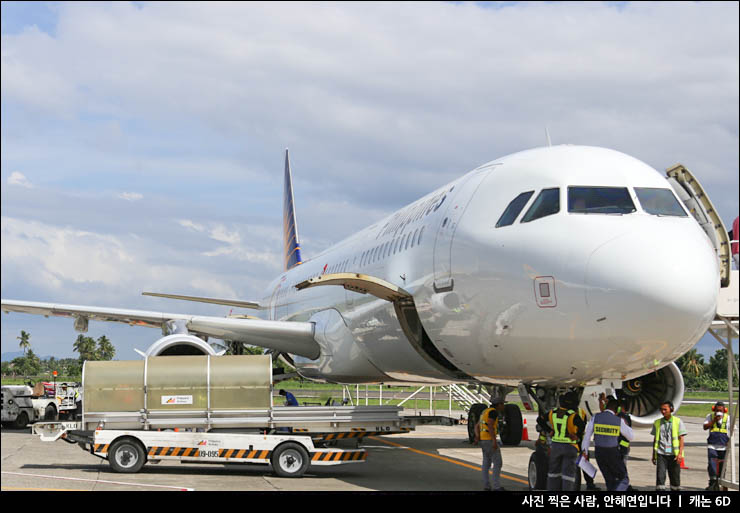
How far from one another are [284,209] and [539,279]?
2651 cm

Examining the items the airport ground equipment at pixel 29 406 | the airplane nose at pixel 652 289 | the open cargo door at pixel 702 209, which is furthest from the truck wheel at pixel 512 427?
the airport ground equipment at pixel 29 406

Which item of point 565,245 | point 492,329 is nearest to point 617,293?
point 565,245

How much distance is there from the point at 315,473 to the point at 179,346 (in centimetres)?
551

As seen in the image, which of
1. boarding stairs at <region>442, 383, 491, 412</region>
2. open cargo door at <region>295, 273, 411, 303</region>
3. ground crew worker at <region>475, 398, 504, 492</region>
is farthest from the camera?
boarding stairs at <region>442, 383, 491, 412</region>

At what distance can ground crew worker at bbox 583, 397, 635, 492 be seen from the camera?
31.7 ft

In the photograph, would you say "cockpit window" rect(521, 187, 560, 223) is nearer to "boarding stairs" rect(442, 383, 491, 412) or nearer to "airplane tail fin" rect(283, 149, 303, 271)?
"boarding stairs" rect(442, 383, 491, 412)

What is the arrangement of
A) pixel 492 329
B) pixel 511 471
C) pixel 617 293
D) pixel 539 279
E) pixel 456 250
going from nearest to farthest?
pixel 617 293
pixel 539 279
pixel 492 329
pixel 456 250
pixel 511 471

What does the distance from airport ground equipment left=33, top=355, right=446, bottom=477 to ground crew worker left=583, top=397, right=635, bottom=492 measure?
4.30 m

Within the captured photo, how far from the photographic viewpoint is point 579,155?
33.7 ft

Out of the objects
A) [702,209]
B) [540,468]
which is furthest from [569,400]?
[702,209]

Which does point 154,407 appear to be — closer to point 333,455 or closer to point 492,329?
point 333,455

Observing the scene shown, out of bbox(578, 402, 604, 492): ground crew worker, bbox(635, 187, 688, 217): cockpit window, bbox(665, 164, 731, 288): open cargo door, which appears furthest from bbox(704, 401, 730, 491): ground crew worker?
bbox(635, 187, 688, 217): cockpit window

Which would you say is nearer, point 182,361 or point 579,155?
point 579,155

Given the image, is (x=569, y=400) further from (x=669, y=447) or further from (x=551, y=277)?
(x=669, y=447)
